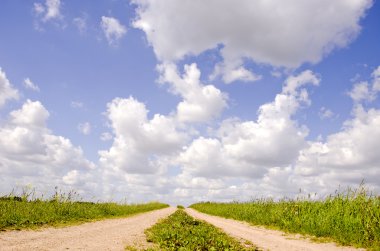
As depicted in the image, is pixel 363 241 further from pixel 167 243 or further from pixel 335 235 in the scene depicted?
pixel 167 243

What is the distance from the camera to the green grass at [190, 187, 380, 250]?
1486 cm

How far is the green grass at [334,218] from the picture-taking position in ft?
48.8

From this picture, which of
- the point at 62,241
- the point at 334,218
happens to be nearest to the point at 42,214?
the point at 62,241

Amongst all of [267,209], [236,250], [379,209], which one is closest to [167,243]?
[236,250]

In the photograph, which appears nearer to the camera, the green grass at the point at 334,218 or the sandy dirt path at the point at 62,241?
the sandy dirt path at the point at 62,241

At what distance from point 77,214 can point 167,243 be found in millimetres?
12400

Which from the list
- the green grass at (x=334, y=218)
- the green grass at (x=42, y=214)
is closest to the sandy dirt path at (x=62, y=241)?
the green grass at (x=42, y=214)

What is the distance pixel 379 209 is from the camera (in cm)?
1622

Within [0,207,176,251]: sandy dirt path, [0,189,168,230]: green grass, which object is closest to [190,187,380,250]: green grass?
[0,207,176,251]: sandy dirt path

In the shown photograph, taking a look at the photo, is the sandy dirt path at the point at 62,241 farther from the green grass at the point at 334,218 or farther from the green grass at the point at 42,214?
the green grass at the point at 334,218

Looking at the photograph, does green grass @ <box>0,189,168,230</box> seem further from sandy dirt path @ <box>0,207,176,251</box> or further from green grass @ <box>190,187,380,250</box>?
green grass @ <box>190,187,380,250</box>

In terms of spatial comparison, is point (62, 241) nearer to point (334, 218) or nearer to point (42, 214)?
point (42, 214)

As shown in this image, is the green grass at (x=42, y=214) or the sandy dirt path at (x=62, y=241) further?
the green grass at (x=42, y=214)

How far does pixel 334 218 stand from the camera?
18.3 meters
